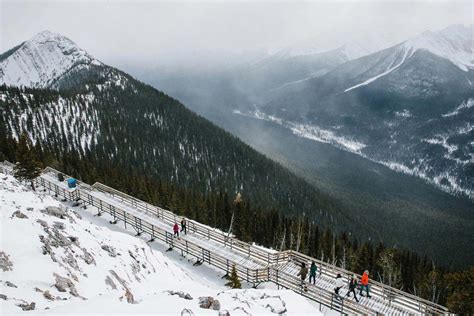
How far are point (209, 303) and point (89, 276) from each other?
7385 millimetres

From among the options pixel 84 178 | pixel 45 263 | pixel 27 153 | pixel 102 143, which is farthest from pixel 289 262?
pixel 102 143

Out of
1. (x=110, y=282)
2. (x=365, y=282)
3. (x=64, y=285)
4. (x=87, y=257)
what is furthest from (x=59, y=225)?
(x=365, y=282)

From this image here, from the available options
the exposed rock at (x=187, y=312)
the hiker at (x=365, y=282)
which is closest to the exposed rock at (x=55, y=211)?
the exposed rock at (x=187, y=312)

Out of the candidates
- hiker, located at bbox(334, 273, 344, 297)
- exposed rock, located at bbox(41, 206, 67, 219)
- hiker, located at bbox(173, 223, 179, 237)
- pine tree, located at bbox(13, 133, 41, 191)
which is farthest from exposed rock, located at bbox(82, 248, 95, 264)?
pine tree, located at bbox(13, 133, 41, 191)

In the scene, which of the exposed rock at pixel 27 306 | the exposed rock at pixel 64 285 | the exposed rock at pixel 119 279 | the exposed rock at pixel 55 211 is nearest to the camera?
the exposed rock at pixel 27 306

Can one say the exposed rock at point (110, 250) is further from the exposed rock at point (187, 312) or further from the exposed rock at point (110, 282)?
the exposed rock at point (187, 312)

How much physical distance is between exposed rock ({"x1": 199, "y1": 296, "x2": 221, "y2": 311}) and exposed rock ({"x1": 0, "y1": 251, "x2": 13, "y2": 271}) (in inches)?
340

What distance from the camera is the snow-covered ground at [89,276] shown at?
43.3 feet

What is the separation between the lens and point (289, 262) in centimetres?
2820

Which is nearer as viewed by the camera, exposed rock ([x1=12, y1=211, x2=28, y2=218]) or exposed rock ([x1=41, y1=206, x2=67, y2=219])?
exposed rock ([x1=12, y1=211, x2=28, y2=218])

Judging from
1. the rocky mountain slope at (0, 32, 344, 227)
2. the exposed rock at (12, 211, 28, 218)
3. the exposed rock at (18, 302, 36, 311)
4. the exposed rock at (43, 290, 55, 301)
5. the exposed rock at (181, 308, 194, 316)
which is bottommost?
the rocky mountain slope at (0, 32, 344, 227)

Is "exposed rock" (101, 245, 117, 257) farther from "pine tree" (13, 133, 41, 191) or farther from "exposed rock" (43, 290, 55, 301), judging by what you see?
"pine tree" (13, 133, 41, 191)

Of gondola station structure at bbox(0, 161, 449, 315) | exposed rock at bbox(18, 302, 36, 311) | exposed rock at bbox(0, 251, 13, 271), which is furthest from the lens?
gondola station structure at bbox(0, 161, 449, 315)

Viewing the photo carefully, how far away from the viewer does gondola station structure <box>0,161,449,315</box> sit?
22141 millimetres
